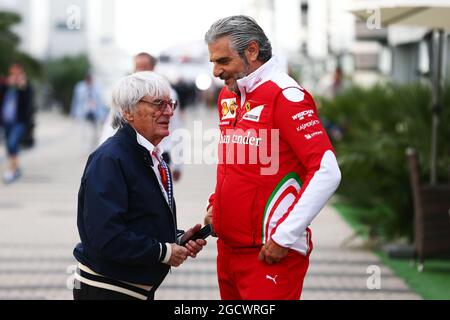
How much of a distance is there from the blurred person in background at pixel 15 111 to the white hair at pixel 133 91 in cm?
1295

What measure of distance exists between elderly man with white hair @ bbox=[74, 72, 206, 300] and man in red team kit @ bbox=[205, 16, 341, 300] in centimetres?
24

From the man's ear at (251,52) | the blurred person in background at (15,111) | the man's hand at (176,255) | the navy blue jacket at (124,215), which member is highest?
the man's ear at (251,52)

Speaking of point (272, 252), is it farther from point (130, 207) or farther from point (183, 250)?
point (130, 207)

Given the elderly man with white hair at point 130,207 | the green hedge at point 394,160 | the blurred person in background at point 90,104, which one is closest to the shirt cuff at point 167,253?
the elderly man with white hair at point 130,207

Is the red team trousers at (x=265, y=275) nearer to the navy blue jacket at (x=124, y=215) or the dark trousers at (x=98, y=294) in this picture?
the navy blue jacket at (x=124, y=215)

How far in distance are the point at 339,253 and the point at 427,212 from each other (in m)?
1.48

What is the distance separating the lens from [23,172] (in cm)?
1902

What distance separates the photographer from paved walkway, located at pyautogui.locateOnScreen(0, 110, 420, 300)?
8.03 metres

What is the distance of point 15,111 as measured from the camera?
17062 mm

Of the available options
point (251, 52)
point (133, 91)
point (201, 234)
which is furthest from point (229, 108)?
point (201, 234)

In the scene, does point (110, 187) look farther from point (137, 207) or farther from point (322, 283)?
point (322, 283)

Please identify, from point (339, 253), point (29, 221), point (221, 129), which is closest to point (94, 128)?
point (29, 221)

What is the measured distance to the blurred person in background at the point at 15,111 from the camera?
55.7 feet

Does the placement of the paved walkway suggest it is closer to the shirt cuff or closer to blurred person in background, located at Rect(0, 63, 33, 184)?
blurred person in background, located at Rect(0, 63, 33, 184)
